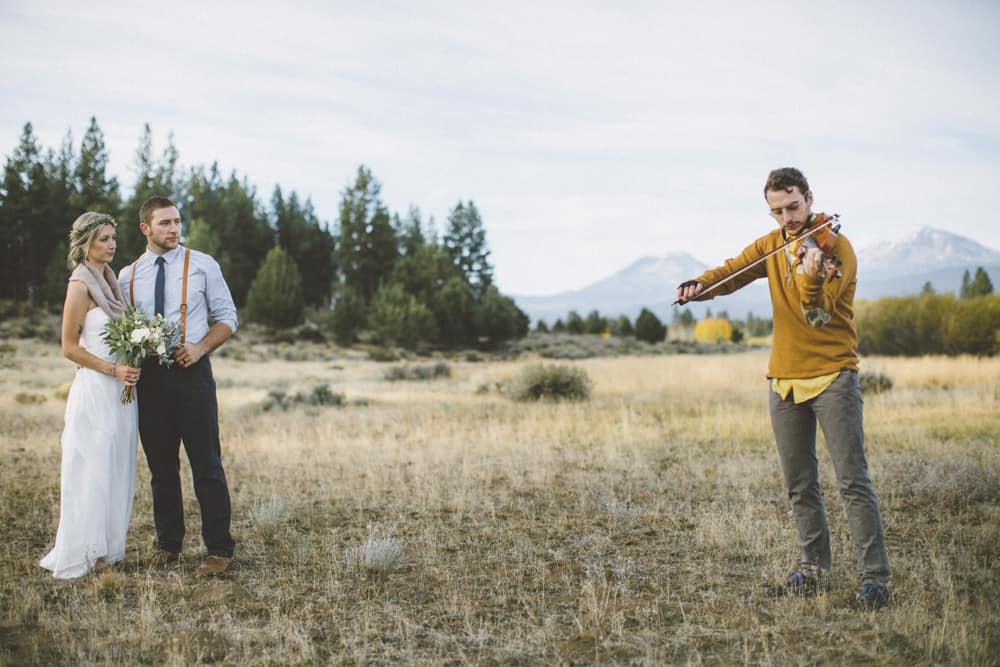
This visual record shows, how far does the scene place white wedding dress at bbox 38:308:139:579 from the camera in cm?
459

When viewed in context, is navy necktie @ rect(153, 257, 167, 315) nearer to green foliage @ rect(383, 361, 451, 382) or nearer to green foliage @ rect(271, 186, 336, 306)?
green foliage @ rect(383, 361, 451, 382)

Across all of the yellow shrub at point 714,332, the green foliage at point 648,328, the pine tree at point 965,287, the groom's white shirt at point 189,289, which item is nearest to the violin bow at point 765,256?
the groom's white shirt at point 189,289

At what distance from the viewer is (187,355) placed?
4.58m

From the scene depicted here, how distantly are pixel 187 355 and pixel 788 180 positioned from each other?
11.6 ft

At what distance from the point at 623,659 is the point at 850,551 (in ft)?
7.69

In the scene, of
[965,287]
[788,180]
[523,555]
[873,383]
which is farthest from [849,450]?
[965,287]

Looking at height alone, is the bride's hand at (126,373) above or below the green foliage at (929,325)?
below

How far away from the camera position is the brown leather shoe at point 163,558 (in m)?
4.84

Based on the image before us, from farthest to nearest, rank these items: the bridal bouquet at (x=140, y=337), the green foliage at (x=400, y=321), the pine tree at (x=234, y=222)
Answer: the pine tree at (x=234, y=222) → the green foliage at (x=400, y=321) → the bridal bouquet at (x=140, y=337)

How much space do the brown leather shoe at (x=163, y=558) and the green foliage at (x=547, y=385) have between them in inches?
392

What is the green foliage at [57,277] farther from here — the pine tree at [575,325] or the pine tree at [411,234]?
the pine tree at [575,325]

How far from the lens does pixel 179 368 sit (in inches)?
184

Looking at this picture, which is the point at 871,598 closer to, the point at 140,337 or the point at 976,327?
the point at 140,337

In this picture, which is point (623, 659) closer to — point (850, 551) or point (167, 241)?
point (850, 551)
